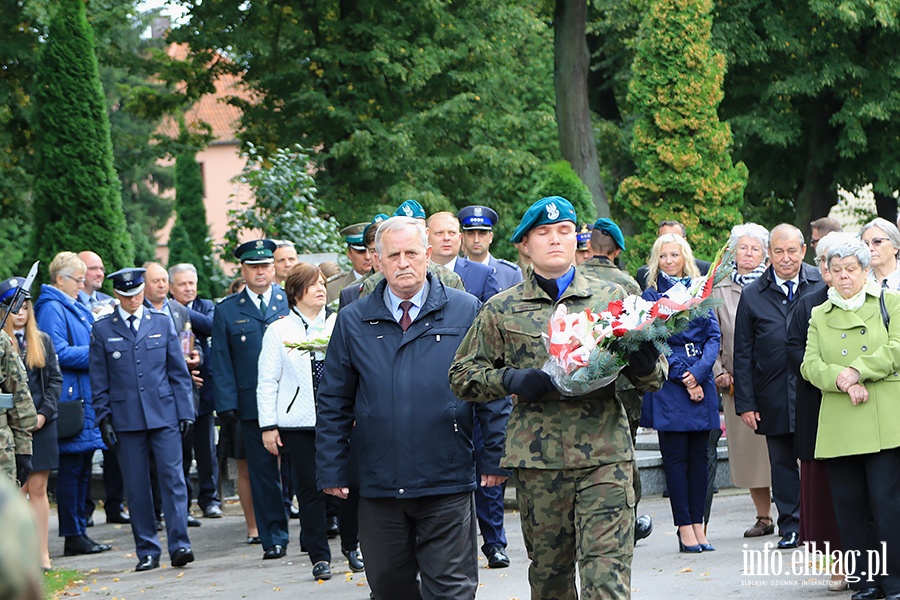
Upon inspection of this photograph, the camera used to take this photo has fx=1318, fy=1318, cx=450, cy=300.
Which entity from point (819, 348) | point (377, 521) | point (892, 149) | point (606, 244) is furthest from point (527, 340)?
point (892, 149)

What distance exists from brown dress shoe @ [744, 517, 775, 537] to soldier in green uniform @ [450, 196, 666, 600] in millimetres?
4606

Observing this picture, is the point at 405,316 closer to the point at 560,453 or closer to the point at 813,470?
the point at 560,453

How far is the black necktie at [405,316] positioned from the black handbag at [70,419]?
6.12 metres

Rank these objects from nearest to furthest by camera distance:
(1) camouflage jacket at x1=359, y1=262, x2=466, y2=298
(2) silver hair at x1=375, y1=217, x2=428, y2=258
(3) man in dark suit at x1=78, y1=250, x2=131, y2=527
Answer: (2) silver hair at x1=375, y1=217, x2=428, y2=258 < (1) camouflage jacket at x1=359, y1=262, x2=466, y2=298 < (3) man in dark suit at x1=78, y1=250, x2=131, y2=527

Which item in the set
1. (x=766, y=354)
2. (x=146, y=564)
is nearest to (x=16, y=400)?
(x=146, y=564)

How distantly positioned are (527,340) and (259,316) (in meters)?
5.59

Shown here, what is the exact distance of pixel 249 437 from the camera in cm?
1081

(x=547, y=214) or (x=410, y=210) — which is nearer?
(x=547, y=214)

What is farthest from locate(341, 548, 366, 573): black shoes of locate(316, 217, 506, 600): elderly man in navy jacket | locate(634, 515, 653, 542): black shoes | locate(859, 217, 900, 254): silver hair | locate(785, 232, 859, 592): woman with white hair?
locate(859, 217, 900, 254): silver hair

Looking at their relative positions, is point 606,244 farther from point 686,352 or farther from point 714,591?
point 714,591

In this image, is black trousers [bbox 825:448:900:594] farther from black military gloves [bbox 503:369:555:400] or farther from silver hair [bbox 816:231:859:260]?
black military gloves [bbox 503:369:555:400]

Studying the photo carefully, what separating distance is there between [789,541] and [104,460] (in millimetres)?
7182

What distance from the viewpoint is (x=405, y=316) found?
6.09 metres

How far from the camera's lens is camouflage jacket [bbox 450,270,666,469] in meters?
5.65
